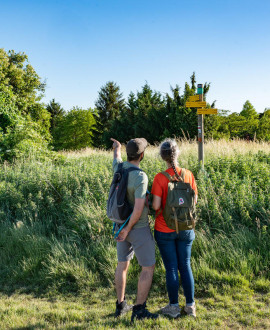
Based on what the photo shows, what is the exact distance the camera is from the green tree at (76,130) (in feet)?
131

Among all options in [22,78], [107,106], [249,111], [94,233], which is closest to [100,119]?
[107,106]

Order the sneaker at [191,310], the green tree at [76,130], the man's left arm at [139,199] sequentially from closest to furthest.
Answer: the man's left arm at [139,199] < the sneaker at [191,310] < the green tree at [76,130]

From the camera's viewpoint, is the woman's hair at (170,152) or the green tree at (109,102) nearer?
the woman's hair at (170,152)

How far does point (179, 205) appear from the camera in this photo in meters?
2.96

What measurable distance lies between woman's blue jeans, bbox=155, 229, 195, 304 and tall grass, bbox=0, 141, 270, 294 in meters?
0.76

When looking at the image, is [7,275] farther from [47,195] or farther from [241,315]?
[241,315]

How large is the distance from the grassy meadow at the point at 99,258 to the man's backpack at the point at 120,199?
884mm

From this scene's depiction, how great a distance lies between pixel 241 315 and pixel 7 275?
3.31 metres

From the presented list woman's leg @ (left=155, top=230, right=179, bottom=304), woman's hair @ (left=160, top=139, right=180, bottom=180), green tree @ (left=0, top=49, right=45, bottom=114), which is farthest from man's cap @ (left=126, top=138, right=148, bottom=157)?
green tree @ (left=0, top=49, right=45, bottom=114)

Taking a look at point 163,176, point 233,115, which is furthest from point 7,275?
point 233,115

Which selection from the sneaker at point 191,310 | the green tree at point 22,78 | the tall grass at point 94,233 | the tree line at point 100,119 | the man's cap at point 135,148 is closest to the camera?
the man's cap at point 135,148

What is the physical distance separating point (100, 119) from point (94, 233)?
1532 inches

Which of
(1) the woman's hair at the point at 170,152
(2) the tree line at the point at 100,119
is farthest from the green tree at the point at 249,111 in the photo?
(1) the woman's hair at the point at 170,152

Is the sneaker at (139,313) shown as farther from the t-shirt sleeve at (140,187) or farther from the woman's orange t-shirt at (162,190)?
the t-shirt sleeve at (140,187)
